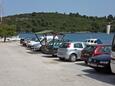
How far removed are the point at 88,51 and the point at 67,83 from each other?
8.73 metres

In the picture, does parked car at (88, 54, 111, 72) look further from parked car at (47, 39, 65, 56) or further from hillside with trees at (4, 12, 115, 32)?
hillside with trees at (4, 12, 115, 32)

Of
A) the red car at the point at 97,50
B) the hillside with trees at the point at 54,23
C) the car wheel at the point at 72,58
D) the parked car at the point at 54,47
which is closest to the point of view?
the red car at the point at 97,50

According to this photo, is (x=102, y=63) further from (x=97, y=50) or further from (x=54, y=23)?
(x=54, y=23)

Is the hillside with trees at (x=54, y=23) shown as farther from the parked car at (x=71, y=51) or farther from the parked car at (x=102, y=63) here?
the parked car at (x=102, y=63)

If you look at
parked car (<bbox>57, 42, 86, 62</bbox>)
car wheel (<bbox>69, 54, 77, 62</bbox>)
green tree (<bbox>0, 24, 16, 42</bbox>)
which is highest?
green tree (<bbox>0, 24, 16, 42</bbox>)

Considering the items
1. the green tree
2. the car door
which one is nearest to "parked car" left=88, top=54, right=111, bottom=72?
the car door

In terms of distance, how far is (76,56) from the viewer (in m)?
26.0

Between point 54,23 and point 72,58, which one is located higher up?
point 54,23

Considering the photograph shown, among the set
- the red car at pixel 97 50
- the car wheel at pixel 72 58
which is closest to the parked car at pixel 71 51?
the car wheel at pixel 72 58

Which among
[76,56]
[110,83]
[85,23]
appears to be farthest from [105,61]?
[85,23]

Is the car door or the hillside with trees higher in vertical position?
the hillside with trees

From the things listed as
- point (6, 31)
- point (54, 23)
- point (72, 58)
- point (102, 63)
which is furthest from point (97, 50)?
point (54, 23)

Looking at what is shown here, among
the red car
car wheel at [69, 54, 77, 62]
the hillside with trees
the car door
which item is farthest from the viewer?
the hillside with trees

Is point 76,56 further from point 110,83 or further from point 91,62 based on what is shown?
point 110,83
